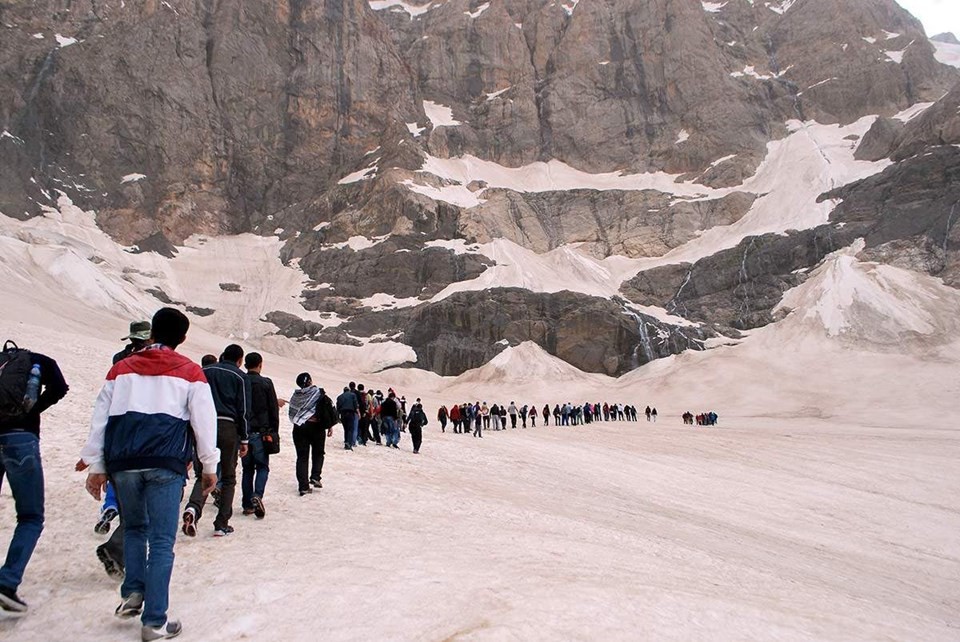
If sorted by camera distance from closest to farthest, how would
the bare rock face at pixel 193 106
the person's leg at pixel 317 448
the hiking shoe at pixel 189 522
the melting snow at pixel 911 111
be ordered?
1. the hiking shoe at pixel 189 522
2. the person's leg at pixel 317 448
3. the bare rock face at pixel 193 106
4. the melting snow at pixel 911 111

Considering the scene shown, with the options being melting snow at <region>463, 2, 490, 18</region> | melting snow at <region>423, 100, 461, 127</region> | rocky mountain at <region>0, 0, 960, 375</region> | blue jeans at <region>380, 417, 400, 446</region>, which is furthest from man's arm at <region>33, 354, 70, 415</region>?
melting snow at <region>463, 2, 490, 18</region>

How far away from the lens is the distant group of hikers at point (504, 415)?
26.3 metres

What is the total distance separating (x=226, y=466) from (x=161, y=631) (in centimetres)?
252

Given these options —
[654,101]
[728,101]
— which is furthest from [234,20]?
[728,101]

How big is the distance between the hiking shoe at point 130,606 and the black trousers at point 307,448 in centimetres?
404

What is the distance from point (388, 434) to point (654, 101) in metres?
111

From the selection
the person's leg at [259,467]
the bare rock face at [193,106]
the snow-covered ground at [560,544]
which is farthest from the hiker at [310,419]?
the bare rock face at [193,106]

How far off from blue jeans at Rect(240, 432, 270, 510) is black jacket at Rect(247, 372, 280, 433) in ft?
0.49

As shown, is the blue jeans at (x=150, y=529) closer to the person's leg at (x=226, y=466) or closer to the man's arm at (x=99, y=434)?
the man's arm at (x=99, y=434)

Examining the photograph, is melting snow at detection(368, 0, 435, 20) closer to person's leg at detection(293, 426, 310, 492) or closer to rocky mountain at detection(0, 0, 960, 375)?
rocky mountain at detection(0, 0, 960, 375)

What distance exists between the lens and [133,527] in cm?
374

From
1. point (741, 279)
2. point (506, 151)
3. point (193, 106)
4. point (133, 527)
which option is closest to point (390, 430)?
point (133, 527)

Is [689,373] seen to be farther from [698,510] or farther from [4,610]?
[4,610]

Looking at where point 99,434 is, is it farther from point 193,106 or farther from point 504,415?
point 193,106
